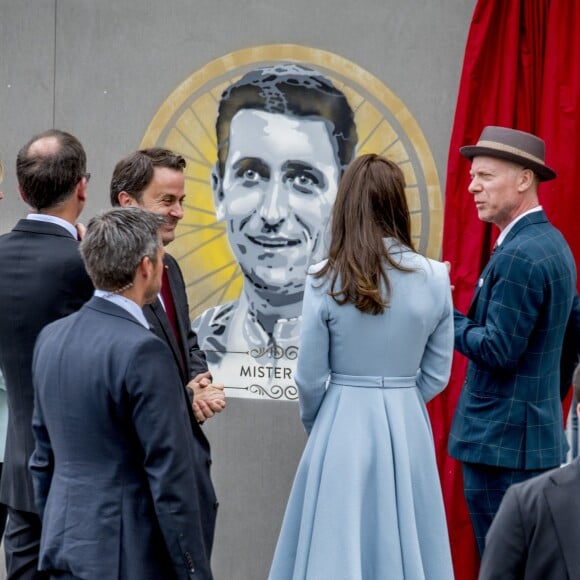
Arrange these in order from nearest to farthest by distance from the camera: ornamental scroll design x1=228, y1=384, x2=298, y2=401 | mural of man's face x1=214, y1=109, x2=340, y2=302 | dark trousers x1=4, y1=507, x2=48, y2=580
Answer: dark trousers x1=4, y1=507, x2=48, y2=580 → mural of man's face x1=214, y1=109, x2=340, y2=302 → ornamental scroll design x1=228, y1=384, x2=298, y2=401

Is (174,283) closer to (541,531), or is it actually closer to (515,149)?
(515,149)

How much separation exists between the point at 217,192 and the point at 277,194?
0.27 metres

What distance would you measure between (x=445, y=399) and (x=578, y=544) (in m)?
2.55

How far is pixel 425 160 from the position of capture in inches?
185

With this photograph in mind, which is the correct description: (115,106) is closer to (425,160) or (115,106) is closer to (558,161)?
(425,160)

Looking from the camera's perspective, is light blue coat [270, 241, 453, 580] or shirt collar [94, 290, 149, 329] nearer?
shirt collar [94, 290, 149, 329]

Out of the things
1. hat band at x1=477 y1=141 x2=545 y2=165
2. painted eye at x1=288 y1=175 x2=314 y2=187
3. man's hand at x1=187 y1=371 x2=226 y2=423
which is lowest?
man's hand at x1=187 y1=371 x2=226 y2=423

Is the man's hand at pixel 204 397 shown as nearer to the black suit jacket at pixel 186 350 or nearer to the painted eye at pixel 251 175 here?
the black suit jacket at pixel 186 350

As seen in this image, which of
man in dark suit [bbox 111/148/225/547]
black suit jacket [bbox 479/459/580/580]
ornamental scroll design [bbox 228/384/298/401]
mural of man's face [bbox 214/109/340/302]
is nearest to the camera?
black suit jacket [bbox 479/459/580/580]

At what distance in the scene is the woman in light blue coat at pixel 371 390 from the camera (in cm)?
351

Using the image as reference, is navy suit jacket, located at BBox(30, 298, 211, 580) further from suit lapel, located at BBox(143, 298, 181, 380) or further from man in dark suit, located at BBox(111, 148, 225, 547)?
man in dark suit, located at BBox(111, 148, 225, 547)

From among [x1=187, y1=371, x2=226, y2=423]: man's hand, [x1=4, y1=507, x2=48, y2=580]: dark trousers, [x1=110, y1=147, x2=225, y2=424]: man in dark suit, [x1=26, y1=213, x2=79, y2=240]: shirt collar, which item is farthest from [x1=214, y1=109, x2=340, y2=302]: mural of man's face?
[x1=4, y1=507, x2=48, y2=580]: dark trousers

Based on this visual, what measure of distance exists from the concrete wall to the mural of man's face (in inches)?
13.6

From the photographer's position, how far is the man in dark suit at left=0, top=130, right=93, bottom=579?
3402 mm
